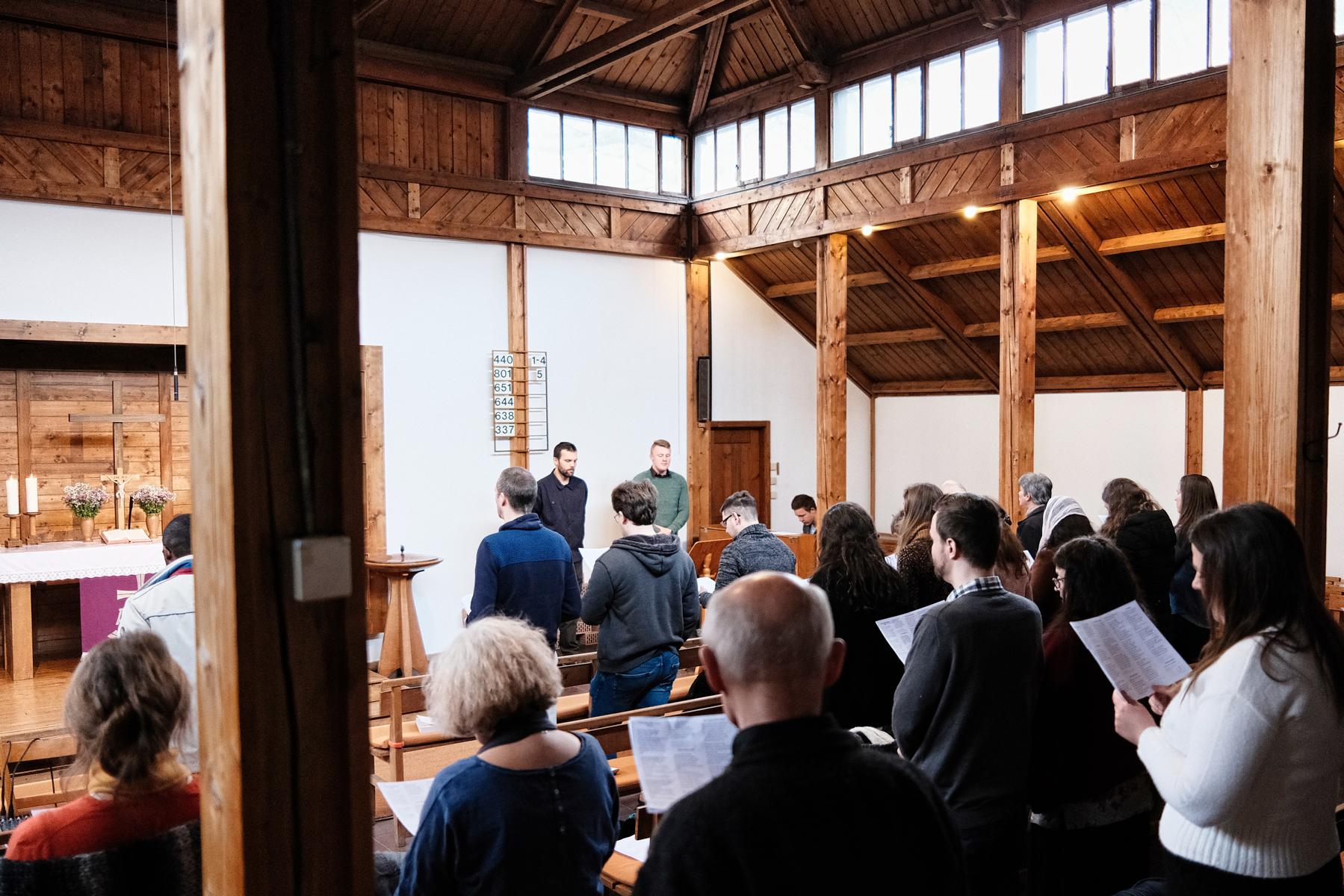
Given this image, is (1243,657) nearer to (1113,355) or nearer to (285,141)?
(285,141)

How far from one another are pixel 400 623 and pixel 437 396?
232cm

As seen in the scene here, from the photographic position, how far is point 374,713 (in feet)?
22.9

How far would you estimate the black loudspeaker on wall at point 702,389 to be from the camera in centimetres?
1190

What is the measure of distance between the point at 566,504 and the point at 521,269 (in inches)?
100

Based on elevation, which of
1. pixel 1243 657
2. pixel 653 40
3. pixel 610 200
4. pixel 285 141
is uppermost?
pixel 653 40

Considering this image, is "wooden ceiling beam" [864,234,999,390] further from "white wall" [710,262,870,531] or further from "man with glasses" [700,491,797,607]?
"man with glasses" [700,491,797,607]

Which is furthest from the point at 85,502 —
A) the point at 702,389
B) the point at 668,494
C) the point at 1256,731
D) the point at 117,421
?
the point at 1256,731

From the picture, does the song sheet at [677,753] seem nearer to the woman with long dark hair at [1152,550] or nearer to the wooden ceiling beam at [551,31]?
the woman with long dark hair at [1152,550]

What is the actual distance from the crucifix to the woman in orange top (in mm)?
6481

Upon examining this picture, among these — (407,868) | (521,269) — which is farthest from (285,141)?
(521,269)

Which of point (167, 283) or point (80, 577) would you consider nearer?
point (80, 577)

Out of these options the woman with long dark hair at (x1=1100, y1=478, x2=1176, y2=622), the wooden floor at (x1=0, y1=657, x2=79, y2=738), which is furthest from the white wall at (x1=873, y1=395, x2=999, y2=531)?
the wooden floor at (x1=0, y1=657, x2=79, y2=738)

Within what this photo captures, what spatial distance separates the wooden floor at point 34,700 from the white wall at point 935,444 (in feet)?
31.1

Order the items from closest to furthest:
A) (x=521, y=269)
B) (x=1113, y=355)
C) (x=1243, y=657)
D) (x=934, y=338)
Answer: (x=1243, y=657), (x=521, y=269), (x=1113, y=355), (x=934, y=338)
